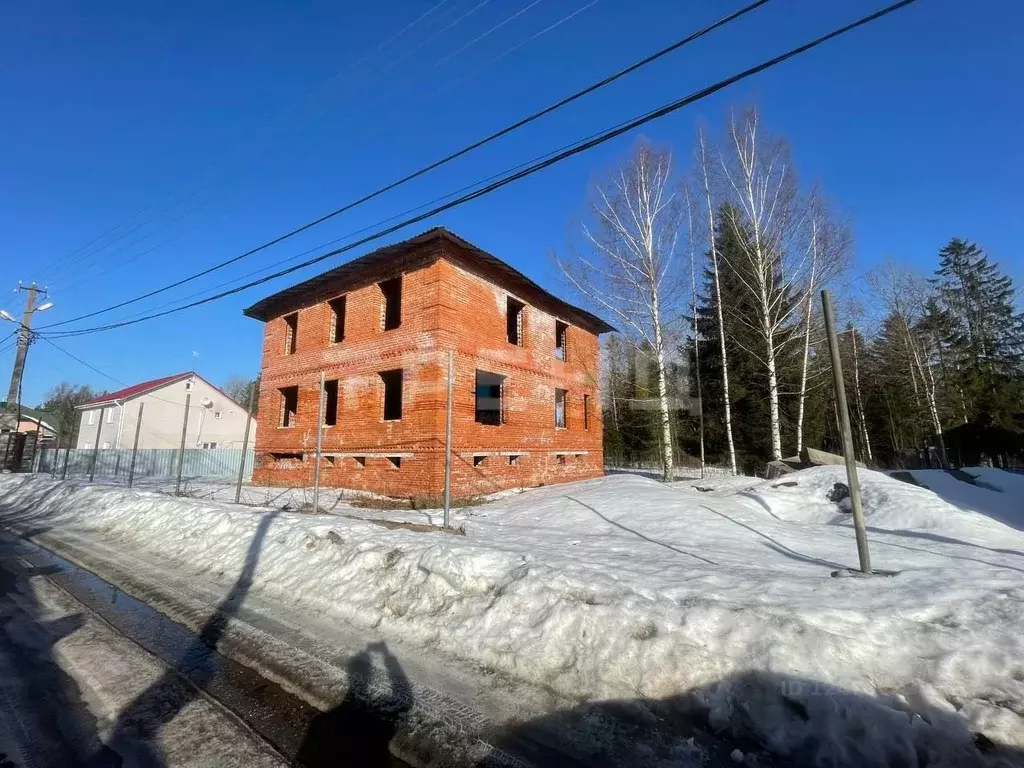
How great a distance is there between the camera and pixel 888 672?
298 centimetres

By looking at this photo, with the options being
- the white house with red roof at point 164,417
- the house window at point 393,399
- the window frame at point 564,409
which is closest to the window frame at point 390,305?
the house window at point 393,399

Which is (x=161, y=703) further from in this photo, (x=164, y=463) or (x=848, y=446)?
(x=164, y=463)

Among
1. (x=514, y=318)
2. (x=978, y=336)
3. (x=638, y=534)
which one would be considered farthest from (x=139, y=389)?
(x=978, y=336)

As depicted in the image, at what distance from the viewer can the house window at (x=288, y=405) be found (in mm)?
17312

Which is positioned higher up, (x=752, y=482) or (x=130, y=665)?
(x=752, y=482)

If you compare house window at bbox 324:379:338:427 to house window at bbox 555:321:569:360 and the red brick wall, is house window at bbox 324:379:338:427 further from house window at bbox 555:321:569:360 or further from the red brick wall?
house window at bbox 555:321:569:360

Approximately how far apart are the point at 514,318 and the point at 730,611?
1572 centimetres

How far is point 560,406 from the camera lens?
1889 cm

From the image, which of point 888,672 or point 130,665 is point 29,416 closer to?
point 130,665

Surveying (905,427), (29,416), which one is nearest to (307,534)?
(905,427)

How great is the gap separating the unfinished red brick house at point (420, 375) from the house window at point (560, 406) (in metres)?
0.07

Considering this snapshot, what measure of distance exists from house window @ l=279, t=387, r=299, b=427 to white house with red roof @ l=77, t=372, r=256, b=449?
63.8 feet

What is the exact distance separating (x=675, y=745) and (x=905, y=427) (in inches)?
1323

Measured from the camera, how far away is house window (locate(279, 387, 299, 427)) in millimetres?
17312
